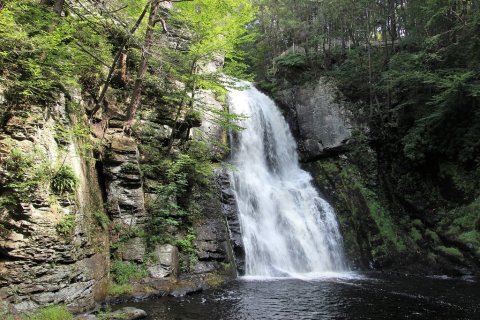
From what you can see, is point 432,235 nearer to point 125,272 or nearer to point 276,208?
point 276,208

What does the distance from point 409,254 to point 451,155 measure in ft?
17.5

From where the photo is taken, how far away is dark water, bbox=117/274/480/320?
26.8 feet

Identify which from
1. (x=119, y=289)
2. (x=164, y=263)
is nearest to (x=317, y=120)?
(x=164, y=263)

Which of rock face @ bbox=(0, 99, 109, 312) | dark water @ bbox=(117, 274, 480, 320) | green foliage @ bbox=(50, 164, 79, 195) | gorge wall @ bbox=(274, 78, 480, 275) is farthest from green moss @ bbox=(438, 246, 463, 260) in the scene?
green foliage @ bbox=(50, 164, 79, 195)

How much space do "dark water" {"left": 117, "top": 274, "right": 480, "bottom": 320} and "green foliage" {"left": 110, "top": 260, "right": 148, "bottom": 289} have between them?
3.12 ft

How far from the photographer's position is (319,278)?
12320 mm

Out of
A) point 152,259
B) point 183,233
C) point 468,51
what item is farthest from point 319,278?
point 468,51

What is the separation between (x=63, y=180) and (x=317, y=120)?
52.0 ft

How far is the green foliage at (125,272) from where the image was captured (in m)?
9.21

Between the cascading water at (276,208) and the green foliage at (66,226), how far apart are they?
6.64 m

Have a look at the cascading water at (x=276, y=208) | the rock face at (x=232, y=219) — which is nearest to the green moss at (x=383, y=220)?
the cascading water at (x=276, y=208)

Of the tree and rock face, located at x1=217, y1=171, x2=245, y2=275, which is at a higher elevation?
the tree

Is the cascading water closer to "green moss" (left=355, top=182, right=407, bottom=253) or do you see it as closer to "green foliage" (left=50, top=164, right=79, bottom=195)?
"green moss" (left=355, top=182, right=407, bottom=253)

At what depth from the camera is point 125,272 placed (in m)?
9.43
